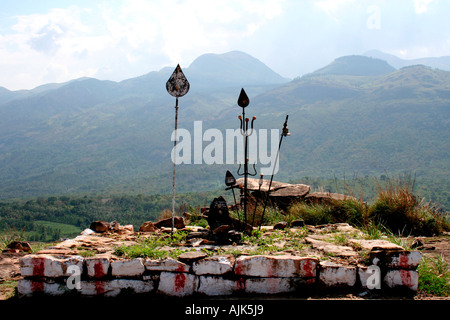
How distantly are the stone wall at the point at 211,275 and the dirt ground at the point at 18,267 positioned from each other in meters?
0.16

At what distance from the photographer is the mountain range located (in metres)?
77.8

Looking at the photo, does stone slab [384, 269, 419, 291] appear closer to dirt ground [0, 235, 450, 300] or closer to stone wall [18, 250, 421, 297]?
stone wall [18, 250, 421, 297]

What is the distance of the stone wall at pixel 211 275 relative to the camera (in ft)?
14.9

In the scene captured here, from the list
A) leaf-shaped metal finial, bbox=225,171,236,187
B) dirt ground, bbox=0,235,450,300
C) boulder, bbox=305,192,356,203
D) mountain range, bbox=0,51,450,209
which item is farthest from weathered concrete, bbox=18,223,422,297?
mountain range, bbox=0,51,450,209

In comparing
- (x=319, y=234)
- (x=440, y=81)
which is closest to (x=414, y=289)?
(x=319, y=234)

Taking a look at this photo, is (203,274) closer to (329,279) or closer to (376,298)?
(329,279)

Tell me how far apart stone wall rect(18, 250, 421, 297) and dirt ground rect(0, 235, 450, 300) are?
0.16 m

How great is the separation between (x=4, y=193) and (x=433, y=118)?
10030 cm

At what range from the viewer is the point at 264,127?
111375 mm

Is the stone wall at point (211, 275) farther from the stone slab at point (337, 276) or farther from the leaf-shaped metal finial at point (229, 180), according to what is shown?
the leaf-shaped metal finial at point (229, 180)

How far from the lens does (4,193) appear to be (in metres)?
78.1

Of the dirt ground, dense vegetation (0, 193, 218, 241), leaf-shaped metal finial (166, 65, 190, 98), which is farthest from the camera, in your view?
dense vegetation (0, 193, 218, 241)
